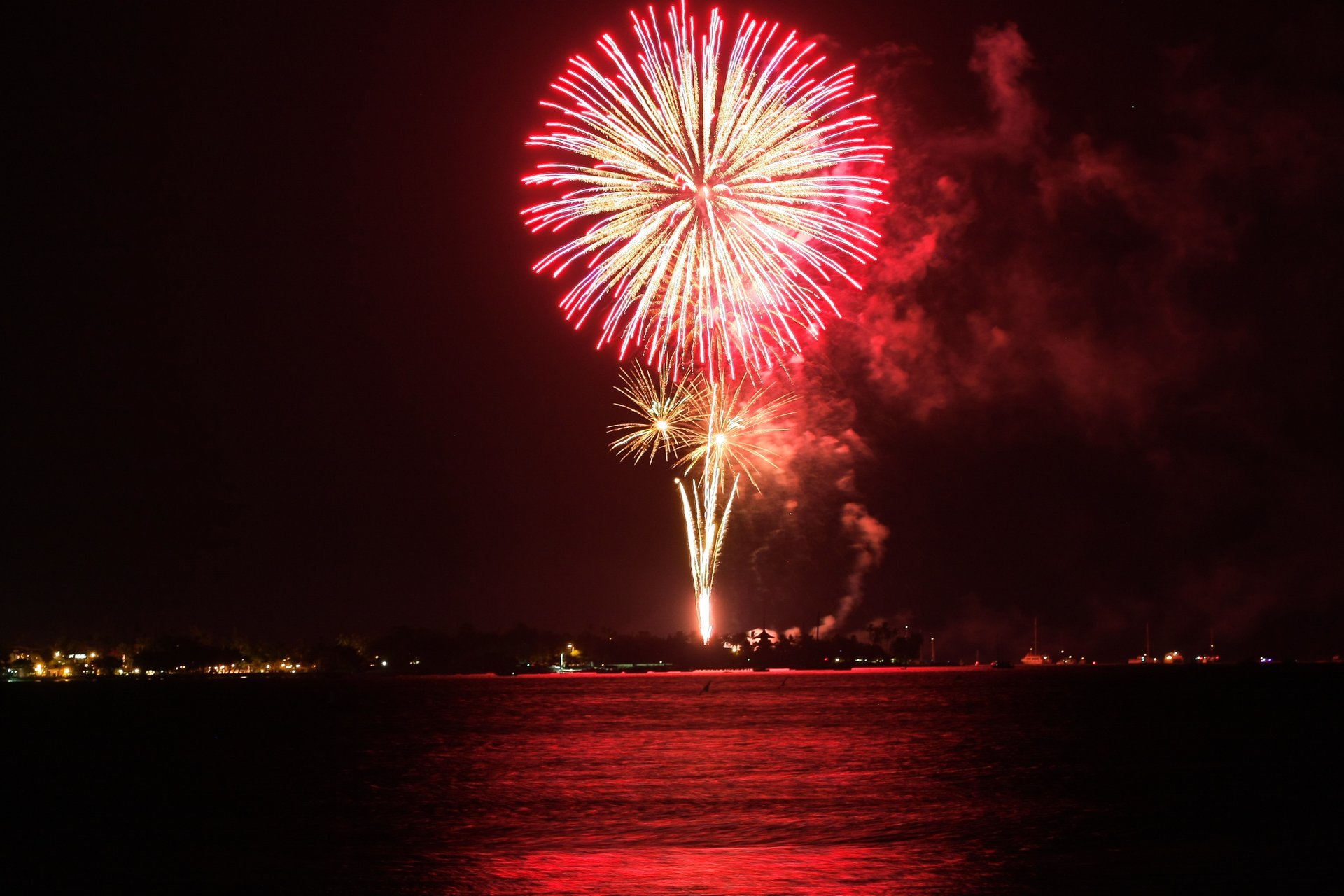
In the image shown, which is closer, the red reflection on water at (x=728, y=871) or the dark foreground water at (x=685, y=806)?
the red reflection on water at (x=728, y=871)

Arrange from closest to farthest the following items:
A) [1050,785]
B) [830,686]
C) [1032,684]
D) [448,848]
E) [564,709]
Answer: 1. [448,848]
2. [1050,785]
3. [564,709]
4. [830,686]
5. [1032,684]

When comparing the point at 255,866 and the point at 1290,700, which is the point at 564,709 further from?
the point at 255,866

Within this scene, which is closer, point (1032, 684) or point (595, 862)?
point (595, 862)

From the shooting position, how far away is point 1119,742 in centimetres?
6306

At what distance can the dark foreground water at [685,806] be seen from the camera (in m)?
24.8

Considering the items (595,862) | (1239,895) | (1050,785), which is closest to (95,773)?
(595,862)

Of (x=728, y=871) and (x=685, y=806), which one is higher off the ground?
(x=728, y=871)

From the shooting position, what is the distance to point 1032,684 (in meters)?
189

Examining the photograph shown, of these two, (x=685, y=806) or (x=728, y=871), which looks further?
(x=685, y=806)

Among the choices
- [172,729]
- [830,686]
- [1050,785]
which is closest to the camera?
[1050,785]

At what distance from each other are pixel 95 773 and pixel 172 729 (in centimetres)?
3544

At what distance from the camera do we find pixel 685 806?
36531 mm

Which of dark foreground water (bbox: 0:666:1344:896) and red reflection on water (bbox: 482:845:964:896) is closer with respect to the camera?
red reflection on water (bbox: 482:845:964:896)

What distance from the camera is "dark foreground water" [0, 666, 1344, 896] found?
2478 cm
